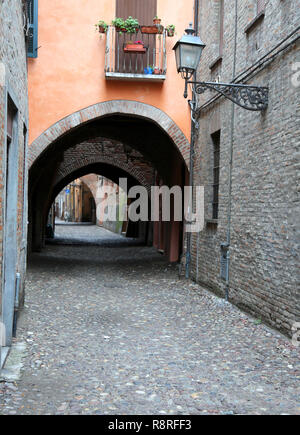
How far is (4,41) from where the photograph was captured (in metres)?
4.43

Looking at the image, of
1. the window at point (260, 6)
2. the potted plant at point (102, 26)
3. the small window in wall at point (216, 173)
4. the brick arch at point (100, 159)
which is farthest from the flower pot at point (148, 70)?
the brick arch at point (100, 159)

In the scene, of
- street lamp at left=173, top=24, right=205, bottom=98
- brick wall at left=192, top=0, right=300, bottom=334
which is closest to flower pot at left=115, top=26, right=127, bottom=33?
brick wall at left=192, top=0, right=300, bottom=334

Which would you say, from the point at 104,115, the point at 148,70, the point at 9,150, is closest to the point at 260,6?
the point at 148,70

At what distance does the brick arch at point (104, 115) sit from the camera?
10.5 meters

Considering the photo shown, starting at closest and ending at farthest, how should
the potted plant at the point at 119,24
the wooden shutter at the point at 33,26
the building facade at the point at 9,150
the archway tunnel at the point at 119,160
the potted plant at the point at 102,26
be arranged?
the building facade at the point at 9,150
the wooden shutter at the point at 33,26
the potted plant at the point at 119,24
the potted plant at the point at 102,26
the archway tunnel at the point at 119,160

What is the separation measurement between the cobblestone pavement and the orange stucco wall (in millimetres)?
3857

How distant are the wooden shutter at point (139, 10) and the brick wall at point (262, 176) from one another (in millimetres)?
2541

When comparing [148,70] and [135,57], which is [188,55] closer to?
[148,70]

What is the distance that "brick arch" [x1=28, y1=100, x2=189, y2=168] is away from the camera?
1055cm

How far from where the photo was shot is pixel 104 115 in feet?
35.6

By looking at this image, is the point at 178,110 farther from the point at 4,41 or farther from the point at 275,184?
the point at 4,41

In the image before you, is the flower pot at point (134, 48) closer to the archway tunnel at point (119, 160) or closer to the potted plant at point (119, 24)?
the potted plant at point (119, 24)

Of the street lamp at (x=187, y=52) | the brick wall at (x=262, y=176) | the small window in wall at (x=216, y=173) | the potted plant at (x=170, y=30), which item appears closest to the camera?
the brick wall at (x=262, y=176)

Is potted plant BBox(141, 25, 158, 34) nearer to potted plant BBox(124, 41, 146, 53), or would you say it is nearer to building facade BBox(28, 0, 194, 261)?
building facade BBox(28, 0, 194, 261)
